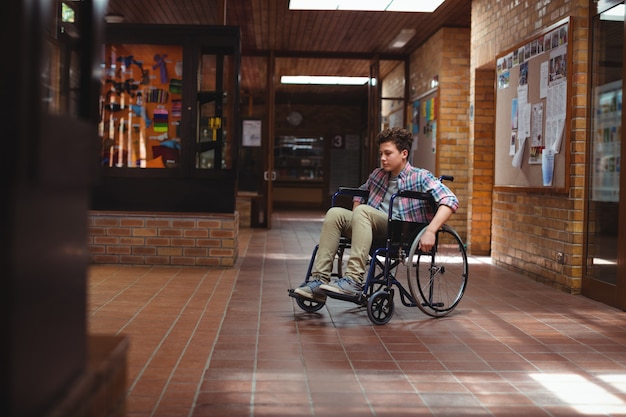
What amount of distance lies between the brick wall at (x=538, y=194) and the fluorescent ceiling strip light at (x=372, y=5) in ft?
1.86

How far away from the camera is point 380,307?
4148 millimetres

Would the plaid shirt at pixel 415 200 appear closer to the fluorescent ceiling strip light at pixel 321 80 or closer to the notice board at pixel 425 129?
the notice board at pixel 425 129

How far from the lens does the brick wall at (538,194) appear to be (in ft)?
17.5

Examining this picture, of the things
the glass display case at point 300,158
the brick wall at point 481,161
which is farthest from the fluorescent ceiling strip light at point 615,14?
the glass display case at point 300,158

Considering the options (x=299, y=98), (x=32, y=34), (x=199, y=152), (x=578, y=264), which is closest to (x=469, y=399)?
(x=32, y=34)

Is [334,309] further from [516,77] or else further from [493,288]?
[516,77]

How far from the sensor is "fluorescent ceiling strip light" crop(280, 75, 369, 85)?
14.3 metres

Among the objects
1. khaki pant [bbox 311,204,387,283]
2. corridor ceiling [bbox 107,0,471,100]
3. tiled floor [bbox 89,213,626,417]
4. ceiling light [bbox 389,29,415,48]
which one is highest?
corridor ceiling [bbox 107,0,471,100]

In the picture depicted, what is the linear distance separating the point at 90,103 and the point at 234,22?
8349mm

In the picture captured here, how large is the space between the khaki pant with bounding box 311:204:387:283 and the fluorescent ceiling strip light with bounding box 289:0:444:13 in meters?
4.56

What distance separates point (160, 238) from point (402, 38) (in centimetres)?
524

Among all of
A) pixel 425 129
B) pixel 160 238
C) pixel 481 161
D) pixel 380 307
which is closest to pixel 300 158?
pixel 425 129

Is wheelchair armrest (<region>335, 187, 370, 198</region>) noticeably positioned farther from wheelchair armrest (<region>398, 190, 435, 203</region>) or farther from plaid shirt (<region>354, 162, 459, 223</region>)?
wheelchair armrest (<region>398, 190, 435, 203</region>)

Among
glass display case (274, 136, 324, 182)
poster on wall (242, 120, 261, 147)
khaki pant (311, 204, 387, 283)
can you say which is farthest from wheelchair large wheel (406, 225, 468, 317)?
glass display case (274, 136, 324, 182)
